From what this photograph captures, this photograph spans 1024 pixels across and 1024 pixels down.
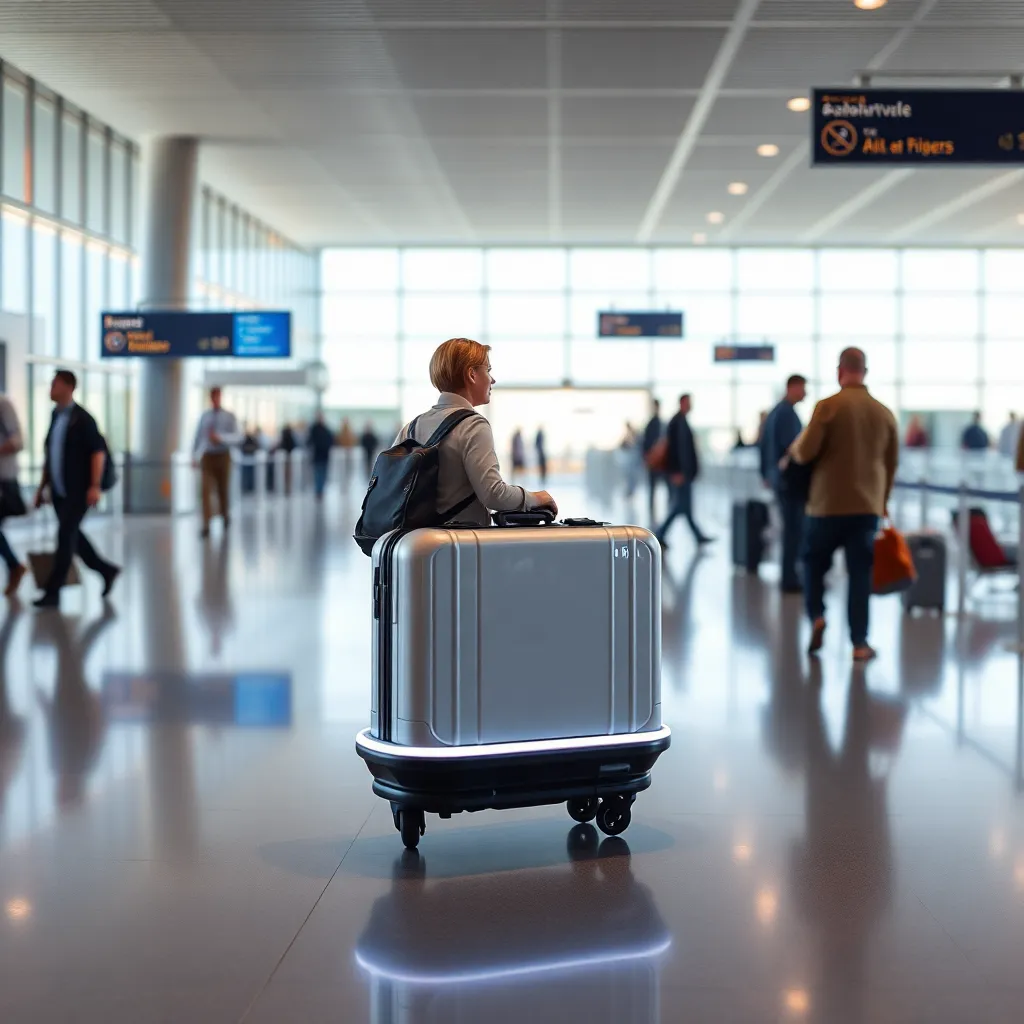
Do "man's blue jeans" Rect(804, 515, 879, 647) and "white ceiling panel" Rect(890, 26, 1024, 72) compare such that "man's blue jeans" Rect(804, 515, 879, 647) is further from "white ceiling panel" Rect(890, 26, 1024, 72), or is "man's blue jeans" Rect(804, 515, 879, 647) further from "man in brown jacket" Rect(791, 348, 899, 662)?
"white ceiling panel" Rect(890, 26, 1024, 72)

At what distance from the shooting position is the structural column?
21.6 meters

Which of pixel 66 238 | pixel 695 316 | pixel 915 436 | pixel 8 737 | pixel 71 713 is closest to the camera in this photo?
pixel 8 737

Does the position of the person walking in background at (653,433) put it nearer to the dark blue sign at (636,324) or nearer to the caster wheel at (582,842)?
the dark blue sign at (636,324)

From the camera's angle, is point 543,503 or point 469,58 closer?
point 543,503

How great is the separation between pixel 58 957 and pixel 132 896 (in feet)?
1.47

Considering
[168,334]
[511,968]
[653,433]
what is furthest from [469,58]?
[511,968]

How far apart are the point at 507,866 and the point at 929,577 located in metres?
7.05

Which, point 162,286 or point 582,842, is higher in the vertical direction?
point 162,286

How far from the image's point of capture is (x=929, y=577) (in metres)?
10.1

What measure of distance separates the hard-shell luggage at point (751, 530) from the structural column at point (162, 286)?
448 inches

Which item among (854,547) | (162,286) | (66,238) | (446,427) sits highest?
(66,238)

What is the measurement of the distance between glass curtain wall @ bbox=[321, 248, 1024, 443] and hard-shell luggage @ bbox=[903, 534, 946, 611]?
85.9 ft

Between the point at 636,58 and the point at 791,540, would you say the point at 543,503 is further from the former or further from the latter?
the point at 636,58

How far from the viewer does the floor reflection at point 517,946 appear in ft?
9.30
